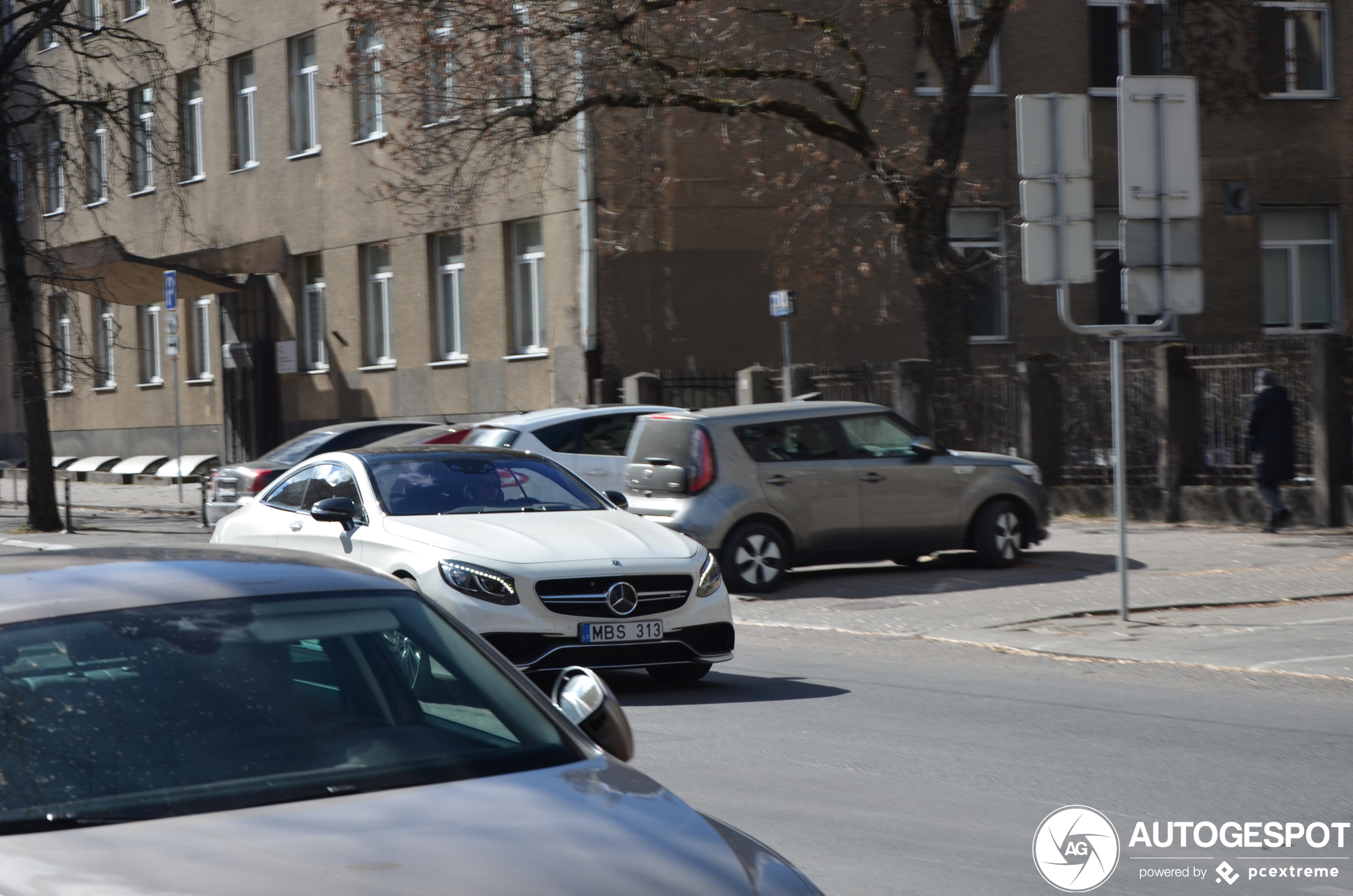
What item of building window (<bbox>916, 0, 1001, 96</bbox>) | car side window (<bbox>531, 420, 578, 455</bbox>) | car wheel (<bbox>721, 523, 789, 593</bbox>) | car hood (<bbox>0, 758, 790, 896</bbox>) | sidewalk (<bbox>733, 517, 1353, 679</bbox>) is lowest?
sidewalk (<bbox>733, 517, 1353, 679</bbox>)

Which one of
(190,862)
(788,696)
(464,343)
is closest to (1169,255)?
(788,696)

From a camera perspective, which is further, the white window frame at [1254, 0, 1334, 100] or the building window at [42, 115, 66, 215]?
the white window frame at [1254, 0, 1334, 100]

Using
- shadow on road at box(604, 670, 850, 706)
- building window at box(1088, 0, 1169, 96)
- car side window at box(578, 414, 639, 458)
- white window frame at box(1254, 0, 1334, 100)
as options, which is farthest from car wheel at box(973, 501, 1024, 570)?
white window frame at box(1254, 0, 1334, 100)

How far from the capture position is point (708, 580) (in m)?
9.45

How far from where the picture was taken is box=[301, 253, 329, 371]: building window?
33.3 metres

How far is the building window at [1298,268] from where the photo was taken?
29.1 m

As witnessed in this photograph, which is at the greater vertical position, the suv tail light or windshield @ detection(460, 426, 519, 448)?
windshield @ detection(460, 426, 519, 448)

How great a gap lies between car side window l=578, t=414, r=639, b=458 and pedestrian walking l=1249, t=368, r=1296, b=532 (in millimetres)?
6748

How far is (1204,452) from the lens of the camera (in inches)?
764

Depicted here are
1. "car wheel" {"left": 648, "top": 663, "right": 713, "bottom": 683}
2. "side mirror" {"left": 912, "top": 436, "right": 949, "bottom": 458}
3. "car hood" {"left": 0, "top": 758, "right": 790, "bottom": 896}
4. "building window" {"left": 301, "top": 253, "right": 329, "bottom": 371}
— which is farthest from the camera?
"building window" {"left": 301, "top": 253, "right": 329, "bottom": 371}

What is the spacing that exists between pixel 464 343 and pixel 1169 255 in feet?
62.9

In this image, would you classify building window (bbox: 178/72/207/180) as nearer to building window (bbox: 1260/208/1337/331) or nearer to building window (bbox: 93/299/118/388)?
building window (bbox: 93/299/118/388)

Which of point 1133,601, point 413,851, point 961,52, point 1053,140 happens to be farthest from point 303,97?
point 413,851

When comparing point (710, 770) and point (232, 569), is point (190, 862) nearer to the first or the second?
point (232, 569)
